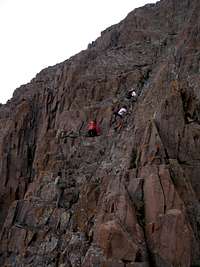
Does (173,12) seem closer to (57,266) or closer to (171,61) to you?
(171,61)

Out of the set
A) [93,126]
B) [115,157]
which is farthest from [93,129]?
[115,157]

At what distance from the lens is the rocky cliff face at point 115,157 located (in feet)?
79.2

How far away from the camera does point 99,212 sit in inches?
1046

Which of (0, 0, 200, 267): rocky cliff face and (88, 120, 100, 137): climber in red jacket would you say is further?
(88, 120, 100, 137): climber in red jacket

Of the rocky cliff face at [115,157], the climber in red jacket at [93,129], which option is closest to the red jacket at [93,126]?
the climber in red jacket at [93,129]

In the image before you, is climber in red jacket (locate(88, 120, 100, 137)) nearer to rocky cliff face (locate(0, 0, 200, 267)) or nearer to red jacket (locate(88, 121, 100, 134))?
red jacket (locate(88, 121, 100, 134))

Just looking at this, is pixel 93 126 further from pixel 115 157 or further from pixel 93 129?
pixel 115 157

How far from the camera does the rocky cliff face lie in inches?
950

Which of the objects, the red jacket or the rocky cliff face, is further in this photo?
the red jacket

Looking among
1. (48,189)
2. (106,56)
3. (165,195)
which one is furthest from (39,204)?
(106,56)

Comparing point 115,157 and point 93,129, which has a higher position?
point 93,129

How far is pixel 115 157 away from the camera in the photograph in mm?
30938

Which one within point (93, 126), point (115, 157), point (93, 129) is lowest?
point (115, 157)

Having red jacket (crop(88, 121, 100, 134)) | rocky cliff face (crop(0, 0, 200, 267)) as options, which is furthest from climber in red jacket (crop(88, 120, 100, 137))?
rocky cliff face (crop(0, 0, 200, 267))
